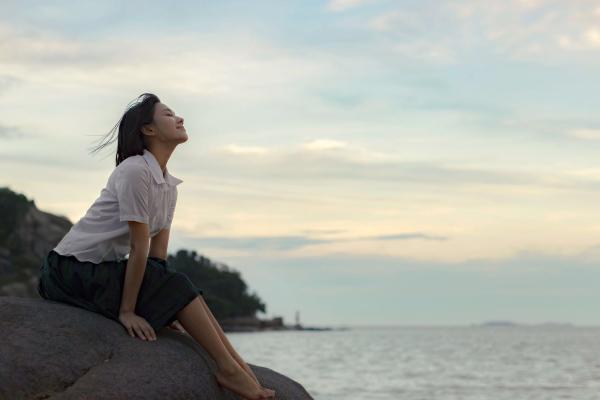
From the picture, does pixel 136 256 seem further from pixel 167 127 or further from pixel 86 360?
pixel 167 127

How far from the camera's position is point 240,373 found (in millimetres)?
6426

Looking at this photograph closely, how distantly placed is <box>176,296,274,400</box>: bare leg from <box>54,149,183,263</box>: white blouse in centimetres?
62

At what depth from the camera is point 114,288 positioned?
6.42m

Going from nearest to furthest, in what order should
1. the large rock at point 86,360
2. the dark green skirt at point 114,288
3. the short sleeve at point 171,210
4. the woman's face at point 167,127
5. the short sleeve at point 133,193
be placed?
the large rock at point 86,360
the short sleeve at point 133,193
the dark green skirt at point 114,288
the woman's face at point 167,127
the short sleeve at point 171,210

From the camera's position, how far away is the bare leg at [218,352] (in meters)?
6.40

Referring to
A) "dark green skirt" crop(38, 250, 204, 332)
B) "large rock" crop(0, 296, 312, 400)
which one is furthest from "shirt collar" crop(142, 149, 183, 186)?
"large rock" crop(0, 296, 312, 400)

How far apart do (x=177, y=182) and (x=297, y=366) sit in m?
34.5

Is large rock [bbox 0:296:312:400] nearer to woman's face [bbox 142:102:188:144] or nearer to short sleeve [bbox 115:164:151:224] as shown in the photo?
short sleeve [bbox 115:164:151:224]

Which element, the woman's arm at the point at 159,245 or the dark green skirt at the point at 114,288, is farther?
the woman's arm at the point at 159,245

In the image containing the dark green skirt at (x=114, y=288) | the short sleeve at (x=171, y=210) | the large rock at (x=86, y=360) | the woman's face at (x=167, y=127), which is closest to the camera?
the large rock at (x=86, y=360)

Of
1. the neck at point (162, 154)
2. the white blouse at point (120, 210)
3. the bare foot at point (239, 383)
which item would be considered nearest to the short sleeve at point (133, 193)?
the white blouse at point (120, 210)

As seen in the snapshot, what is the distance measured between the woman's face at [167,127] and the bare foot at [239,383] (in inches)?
64.5

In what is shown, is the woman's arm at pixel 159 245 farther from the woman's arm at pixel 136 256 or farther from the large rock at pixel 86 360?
the large rock at pixel 86 360

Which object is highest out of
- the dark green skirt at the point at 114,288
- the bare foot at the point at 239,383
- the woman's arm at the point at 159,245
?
the woman's arm at the point at 159,245
